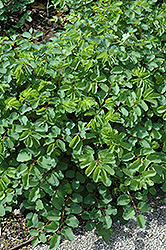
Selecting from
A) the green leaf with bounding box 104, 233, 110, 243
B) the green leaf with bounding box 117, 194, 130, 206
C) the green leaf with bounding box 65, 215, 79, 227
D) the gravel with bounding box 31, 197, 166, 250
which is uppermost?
the green leaf with bounding box 65, 215, 79, 227

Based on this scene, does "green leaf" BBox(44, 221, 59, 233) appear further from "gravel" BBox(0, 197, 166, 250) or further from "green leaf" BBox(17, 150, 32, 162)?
"green leaf" BBox(17, 150, 32, 162)

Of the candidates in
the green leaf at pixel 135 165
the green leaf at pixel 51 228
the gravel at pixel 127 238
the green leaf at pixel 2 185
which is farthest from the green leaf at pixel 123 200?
the green leaf at pixel 2 185

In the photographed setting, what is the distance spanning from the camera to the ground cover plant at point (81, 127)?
1.76 meters

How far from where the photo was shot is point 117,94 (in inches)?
75.4

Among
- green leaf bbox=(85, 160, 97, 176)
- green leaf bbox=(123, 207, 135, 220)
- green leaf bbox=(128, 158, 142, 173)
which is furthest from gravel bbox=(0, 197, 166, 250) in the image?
green leaf bbox=(85, 160, 97, 176)

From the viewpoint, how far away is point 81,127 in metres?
1.82

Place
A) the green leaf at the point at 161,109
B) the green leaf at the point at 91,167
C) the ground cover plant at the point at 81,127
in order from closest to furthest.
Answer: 1. the green leaf at the point at 91,167
2. the ground cover plant at the point at 81,127
3. the green leaf at the point at 161,109

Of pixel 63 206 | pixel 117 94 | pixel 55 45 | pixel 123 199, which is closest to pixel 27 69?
pixel 55 45

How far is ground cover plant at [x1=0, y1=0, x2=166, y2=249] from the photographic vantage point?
5.78ft

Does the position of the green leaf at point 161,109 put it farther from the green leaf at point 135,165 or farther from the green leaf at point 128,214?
the green leaf at point 128,214

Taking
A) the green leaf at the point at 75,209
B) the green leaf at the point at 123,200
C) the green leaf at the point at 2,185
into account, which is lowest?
the green leaf at the point at 123,200

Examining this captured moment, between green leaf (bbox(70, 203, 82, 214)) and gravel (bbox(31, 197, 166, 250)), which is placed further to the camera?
gravel (bbox(31, 197, 166, 250))

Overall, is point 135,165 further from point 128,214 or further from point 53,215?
point 53,215

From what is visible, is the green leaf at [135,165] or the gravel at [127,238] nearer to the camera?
the green leaf at [135,165]
